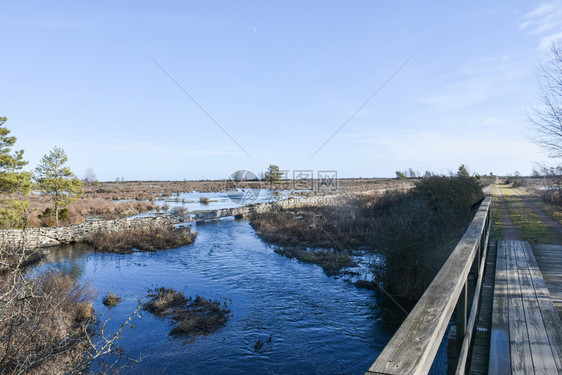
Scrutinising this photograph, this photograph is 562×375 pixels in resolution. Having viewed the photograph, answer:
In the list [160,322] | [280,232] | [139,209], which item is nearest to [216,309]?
[160,322]

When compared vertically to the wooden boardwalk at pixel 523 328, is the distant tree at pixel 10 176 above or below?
above

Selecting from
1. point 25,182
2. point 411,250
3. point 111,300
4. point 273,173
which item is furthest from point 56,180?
point 273,173

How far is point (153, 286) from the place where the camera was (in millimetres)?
12812

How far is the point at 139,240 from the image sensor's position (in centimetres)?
2088

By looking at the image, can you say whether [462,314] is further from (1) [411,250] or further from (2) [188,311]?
(2) [188,311]

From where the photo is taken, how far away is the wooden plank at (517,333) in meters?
3.27

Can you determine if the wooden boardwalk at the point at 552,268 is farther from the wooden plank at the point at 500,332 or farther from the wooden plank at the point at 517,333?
the wooden plank at the point at 500,332

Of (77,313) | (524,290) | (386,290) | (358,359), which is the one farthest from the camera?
(386,290)

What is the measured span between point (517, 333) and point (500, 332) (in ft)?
0.58

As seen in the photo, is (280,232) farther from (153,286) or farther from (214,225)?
(153,286)

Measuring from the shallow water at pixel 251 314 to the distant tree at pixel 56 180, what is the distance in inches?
379

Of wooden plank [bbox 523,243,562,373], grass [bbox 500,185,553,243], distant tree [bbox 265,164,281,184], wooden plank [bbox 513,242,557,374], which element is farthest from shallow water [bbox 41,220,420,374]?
distant tree [bbox 265,164,281,184]

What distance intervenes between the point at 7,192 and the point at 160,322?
17.3 meters

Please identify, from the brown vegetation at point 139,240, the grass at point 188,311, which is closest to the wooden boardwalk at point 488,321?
the grass at point 188,311
